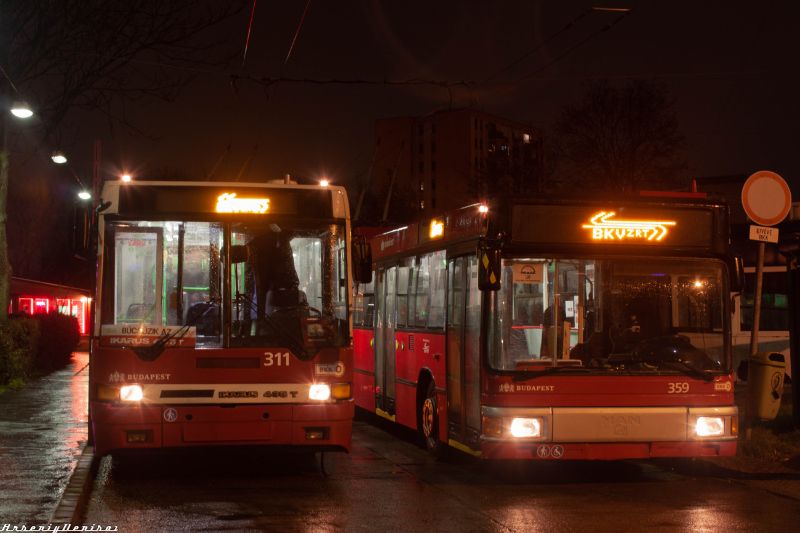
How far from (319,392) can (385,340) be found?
4367 millimetres

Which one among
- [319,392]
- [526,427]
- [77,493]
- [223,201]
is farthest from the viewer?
[223,201]

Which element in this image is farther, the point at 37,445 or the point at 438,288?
the point at 37,445

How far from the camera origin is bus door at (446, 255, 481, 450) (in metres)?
11.5

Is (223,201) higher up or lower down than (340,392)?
higher up

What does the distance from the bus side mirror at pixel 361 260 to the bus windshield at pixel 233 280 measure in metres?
0.16

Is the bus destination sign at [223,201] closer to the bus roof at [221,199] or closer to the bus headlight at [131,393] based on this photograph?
the bus roof at [221,199]

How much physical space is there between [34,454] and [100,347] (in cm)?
294

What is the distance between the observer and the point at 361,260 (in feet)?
37.4

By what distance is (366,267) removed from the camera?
447 inches

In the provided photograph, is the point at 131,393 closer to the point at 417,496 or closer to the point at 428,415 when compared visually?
the point at 417,496

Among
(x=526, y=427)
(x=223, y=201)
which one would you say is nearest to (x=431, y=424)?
(x=526, y=427)

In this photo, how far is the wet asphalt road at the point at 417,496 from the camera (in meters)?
9.31

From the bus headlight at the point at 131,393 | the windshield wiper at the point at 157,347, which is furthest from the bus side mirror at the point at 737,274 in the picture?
the bus headlight at the point at 131,393

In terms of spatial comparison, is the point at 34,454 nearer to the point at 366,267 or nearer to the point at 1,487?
the point at 1,487
